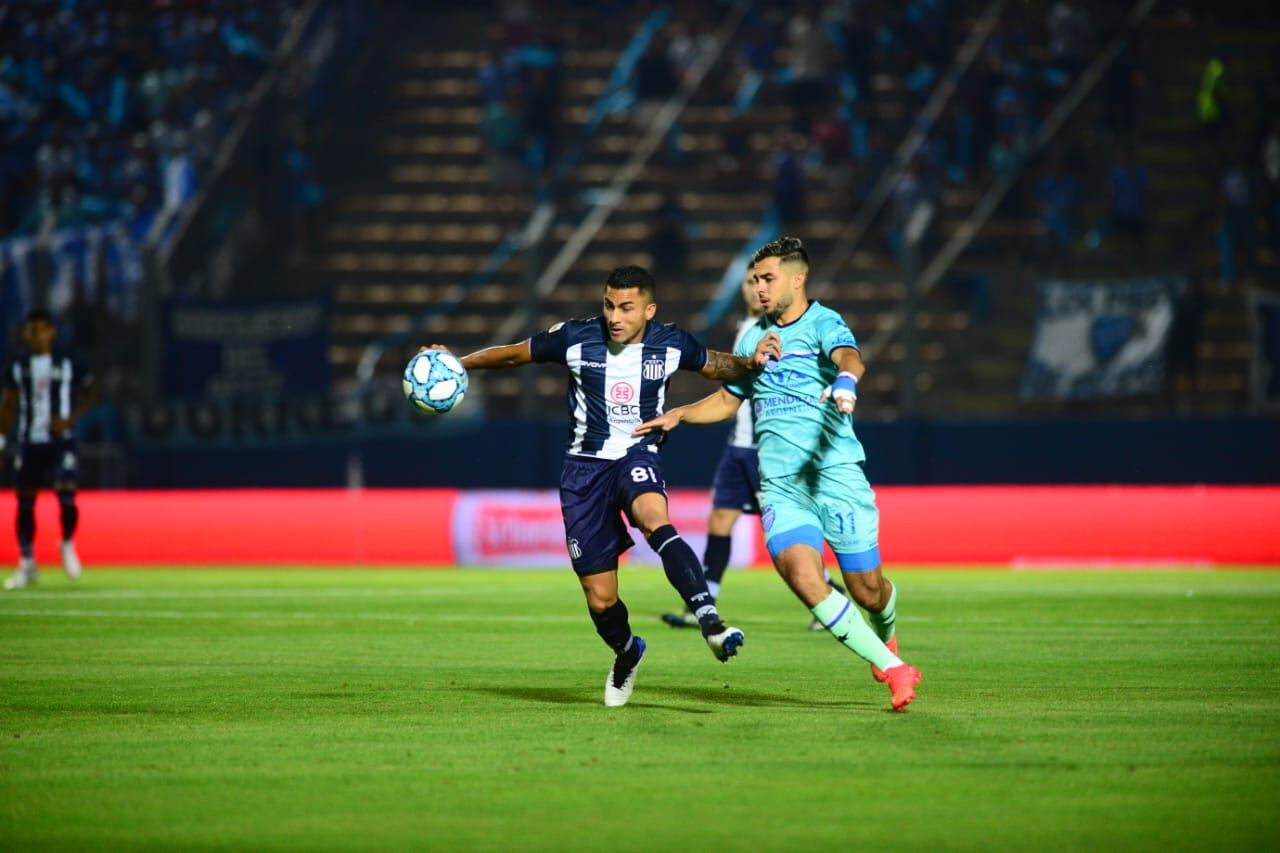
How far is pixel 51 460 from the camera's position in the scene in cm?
1681

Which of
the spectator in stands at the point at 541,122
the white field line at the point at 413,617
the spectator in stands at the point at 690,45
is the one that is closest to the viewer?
the white field line at the point at 413,617

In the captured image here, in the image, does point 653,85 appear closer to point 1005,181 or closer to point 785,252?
point 1005,181

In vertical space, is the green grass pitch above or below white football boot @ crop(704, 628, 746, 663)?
below

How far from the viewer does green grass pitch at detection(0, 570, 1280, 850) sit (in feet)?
18.5

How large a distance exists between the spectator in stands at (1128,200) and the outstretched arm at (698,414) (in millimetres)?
16594

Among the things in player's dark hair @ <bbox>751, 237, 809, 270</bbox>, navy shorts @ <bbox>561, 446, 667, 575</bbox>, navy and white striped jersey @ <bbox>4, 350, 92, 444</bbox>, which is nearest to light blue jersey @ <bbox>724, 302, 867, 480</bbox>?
player's dark hair @ <bbox>751, 237, 809, 270</bbox>

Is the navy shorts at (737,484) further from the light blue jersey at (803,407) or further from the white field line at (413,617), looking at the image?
the light blue jersey at (803,407)

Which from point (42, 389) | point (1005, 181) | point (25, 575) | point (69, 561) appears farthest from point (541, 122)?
point (25, 575)

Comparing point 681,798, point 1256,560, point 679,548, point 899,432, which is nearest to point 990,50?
point 899,432

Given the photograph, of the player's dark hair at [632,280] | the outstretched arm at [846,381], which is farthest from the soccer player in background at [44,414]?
the outstretched arm at [846,381]

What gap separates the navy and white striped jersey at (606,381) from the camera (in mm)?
8727

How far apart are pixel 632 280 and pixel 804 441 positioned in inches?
43.7

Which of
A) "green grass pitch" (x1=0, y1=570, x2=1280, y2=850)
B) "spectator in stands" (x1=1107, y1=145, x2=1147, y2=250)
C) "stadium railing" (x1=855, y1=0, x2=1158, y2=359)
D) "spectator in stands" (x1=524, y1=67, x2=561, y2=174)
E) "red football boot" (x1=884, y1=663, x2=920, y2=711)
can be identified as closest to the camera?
"green grass pitch" (x1=0, y1=570, x2=1280, y2=850)

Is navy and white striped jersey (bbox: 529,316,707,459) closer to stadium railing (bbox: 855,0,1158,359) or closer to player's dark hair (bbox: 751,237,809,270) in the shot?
player's dark hair (bbox: 751,237,809,270)
